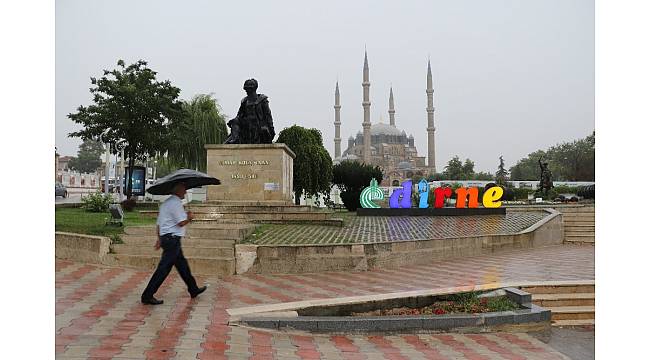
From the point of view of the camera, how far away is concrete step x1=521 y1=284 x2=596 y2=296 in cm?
860

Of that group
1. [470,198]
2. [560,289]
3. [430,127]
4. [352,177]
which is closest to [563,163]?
[430,127]

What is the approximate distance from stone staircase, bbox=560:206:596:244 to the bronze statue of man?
11492 mm

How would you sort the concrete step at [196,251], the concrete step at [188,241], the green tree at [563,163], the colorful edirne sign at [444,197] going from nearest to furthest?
1. the concrete step at [196,251]
2. the concrete step at [188,241]
3. the colorful edirne sign at [444,197]
4. the green tree at [563,163]

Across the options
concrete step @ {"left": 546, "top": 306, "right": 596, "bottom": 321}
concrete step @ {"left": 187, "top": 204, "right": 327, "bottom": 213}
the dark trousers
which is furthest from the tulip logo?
the dark trousers

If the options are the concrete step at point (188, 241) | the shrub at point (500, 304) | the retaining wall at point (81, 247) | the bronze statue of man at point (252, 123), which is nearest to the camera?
the shrub at point (500, 304)

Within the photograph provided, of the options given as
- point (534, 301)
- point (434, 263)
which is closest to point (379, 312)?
point (534, 301)

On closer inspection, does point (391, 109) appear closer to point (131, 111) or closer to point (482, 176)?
point (482, 176)

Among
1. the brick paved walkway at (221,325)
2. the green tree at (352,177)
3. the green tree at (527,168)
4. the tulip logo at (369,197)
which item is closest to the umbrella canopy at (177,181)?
the brick paved walkway at (221,325)

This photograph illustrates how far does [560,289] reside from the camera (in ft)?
28.8

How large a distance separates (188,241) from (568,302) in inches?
259

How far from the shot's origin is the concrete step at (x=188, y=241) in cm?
966

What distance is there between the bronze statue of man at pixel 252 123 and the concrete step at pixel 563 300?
951 centimetres

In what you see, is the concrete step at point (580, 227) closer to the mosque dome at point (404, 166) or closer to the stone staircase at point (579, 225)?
the stone staircase at point (579, 225)

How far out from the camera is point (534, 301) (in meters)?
8.32
